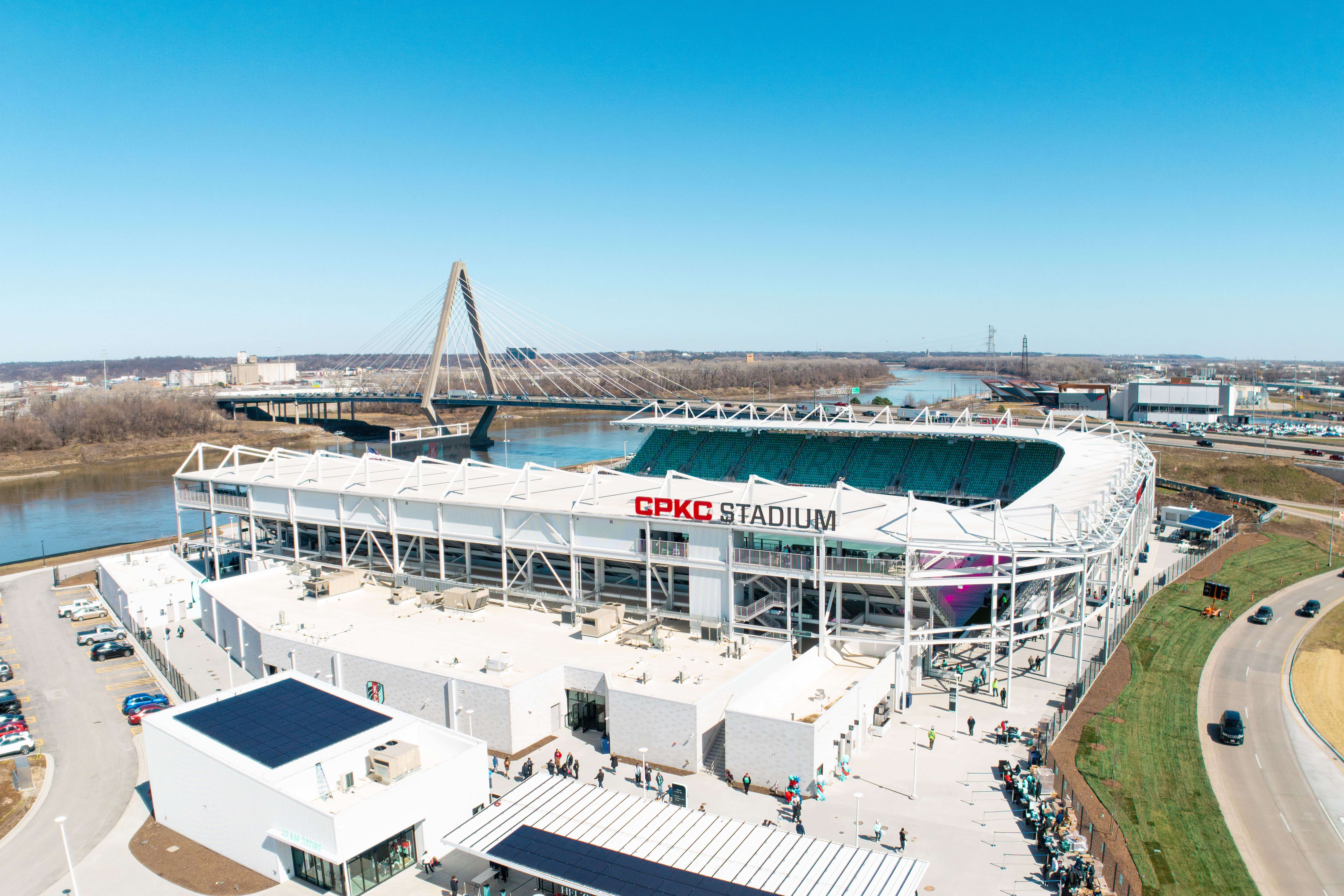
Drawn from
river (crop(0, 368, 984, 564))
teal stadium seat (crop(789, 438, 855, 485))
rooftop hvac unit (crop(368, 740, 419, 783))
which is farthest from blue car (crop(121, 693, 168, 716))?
teal stadium seat (crop(789, 438, 855, 485))

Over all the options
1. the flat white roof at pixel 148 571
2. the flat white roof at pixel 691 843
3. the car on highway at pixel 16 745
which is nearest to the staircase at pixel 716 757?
the flat white roof at pixel 691 843

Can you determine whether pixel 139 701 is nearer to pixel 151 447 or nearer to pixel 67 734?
pixel 67 734

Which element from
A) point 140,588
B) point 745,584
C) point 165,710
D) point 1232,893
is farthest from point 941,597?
point 140,588

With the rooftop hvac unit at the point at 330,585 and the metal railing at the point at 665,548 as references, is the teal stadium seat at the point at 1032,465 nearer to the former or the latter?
the metal railing at the point at 665,548

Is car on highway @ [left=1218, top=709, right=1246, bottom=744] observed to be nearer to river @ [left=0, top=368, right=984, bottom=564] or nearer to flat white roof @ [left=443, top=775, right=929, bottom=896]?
flat white roof @ [left=443, top=775, right=929, bottom=896]

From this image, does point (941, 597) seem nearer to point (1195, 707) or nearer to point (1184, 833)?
point (1195, 707)
